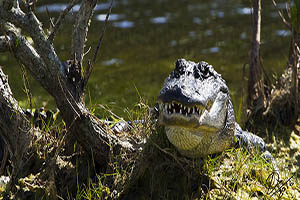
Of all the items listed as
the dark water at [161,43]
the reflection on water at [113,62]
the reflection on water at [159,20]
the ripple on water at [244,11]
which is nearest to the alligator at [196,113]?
the dark water at [161,43]

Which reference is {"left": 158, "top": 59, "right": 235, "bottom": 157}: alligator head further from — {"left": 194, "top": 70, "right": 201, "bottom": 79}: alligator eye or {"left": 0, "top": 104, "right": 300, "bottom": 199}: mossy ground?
{"left": 0, "top": 104, "right": 300, "bottom": 199}: mossy ground

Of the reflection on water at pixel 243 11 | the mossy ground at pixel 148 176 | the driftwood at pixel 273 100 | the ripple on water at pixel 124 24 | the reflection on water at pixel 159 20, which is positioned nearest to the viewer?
the mossy ground at pixel 148 176

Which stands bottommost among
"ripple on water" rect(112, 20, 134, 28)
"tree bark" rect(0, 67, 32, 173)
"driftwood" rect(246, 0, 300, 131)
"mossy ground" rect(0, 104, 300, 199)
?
"ripple on water" rect(112, 20, 134, 28)

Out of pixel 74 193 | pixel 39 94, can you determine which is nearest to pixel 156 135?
pixel 74 193

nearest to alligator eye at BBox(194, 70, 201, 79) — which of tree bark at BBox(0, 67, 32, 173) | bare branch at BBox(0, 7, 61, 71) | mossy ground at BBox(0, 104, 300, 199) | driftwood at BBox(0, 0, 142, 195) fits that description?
mossy ground at BBox(0, 104, 300, 199)

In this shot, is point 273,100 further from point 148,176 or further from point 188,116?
point 188,116

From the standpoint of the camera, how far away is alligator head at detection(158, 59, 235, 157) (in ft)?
10.2

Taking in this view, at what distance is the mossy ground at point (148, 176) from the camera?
140 inches

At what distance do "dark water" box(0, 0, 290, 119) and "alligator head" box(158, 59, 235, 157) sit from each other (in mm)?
2821

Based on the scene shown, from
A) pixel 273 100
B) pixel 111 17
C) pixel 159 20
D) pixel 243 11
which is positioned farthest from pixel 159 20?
pixel 273 100

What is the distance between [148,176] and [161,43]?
6758 millimetres

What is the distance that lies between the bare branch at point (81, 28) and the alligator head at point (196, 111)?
709mm

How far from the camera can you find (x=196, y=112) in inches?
125

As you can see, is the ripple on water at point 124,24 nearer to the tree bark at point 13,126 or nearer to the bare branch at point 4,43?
the tree bark at point 13,126
